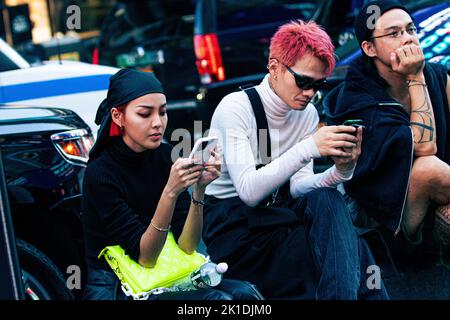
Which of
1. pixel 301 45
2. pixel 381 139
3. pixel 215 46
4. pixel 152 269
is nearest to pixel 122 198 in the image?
pixel 152 269

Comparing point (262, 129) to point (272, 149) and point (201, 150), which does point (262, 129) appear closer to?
point (272, 149)

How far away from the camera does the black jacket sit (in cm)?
352

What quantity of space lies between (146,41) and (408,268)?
5405 mm

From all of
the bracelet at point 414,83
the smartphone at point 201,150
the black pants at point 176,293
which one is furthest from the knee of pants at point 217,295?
the bracelet at point 414,83

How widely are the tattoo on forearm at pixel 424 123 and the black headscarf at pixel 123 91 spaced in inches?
48.9

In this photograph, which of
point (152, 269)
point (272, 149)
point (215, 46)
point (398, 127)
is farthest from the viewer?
point (215, 46)

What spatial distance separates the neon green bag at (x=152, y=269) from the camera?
2.84m

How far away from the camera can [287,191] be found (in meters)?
3.55

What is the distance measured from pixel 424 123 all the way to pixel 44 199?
1.74 meters

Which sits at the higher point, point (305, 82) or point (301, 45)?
point (301, 45)

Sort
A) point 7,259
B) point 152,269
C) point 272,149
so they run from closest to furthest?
point 7,259, point 152,269, point 272,149

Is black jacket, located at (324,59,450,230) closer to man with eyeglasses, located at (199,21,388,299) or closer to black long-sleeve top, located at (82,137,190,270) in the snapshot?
man with eyeglasses, located at (199,21,388,299)

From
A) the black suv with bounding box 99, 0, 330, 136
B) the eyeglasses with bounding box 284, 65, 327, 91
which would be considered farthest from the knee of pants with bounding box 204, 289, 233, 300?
the black suv with bounding box 99, 0, 330, 136

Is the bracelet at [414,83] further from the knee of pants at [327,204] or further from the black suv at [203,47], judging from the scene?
the black suv at [203,47]
